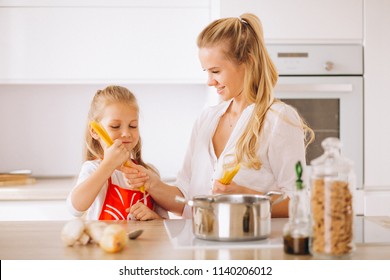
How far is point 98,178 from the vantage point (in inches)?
59.2

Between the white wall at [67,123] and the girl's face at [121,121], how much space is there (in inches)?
54.8

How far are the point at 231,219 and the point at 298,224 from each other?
132 millimetres

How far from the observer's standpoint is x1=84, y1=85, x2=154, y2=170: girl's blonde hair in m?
1.72

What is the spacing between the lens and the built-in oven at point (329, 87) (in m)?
2.63

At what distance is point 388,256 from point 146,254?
40cm

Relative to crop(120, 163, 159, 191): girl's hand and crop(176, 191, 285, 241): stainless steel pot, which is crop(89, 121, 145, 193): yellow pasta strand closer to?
crop(120, 163, 159, 191): girl's hand

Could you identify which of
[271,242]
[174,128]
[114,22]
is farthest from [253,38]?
[174,128]

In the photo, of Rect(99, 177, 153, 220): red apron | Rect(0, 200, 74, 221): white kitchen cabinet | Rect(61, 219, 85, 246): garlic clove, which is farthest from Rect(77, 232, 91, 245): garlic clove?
Rect(0, 200, 74, 221): white kitchen cabinet

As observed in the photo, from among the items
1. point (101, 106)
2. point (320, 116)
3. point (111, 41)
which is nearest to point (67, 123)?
point (111, 41)

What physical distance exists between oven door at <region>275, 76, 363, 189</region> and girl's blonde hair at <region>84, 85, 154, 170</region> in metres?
1.02

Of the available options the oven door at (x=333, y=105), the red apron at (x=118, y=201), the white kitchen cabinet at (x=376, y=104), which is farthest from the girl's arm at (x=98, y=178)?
the white kitchen cabinet at (x=376, y=104)

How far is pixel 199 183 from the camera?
1.77 metres

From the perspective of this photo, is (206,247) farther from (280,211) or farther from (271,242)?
(280,211)

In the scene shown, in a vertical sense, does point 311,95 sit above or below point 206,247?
above
